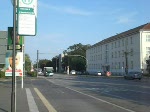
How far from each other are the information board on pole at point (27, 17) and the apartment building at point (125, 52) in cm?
8178

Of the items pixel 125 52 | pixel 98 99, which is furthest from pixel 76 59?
pixel 98 99

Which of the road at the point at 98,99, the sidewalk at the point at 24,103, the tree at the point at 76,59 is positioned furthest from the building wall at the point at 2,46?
the tree at the point at 76,59

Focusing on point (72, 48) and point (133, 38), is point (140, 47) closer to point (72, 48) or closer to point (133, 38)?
point (133, 38)

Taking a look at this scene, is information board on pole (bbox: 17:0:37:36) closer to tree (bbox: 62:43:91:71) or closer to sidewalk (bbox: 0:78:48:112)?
sidewalk (bbox: 0:78:48:112)

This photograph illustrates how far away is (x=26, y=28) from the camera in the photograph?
37.0 feet

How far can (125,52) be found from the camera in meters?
97.8

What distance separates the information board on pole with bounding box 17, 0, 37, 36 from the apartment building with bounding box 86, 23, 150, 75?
81.8m

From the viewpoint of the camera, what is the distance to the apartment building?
310ft

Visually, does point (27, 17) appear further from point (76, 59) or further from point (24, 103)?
point (76, 59)

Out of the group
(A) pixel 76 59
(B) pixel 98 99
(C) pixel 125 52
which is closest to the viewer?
(B) pixel 98 99

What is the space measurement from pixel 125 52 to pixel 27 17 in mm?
87433

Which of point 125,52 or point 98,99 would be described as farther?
point 125,52

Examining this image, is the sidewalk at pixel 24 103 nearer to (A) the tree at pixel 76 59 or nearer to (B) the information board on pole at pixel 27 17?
(B) the information board on pole at pixel 27 17

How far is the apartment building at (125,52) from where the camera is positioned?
94494 mm
